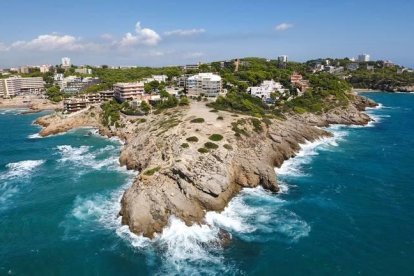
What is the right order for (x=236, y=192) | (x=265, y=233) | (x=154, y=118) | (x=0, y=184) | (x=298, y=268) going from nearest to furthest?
(x=298, y=268) → (x=265, y=233) → (x=236, y=192) → (x=0, y=184) → (x=154, y=118)

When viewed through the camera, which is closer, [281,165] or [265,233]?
[265,233]

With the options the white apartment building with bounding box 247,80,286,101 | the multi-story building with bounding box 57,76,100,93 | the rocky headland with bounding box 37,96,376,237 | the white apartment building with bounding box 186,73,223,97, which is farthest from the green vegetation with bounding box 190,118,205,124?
the multi-story building with bounding box 57,76,100,93

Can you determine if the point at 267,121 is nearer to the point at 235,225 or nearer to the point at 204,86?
the point at 235,225

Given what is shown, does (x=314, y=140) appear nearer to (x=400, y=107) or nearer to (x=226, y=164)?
(x=226, y=164)

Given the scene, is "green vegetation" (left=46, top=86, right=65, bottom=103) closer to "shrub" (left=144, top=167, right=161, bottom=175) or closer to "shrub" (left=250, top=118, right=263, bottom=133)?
"shrub" (left=250, top=118, right=263, bottom=133)

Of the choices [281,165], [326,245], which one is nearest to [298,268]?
[326,245]
